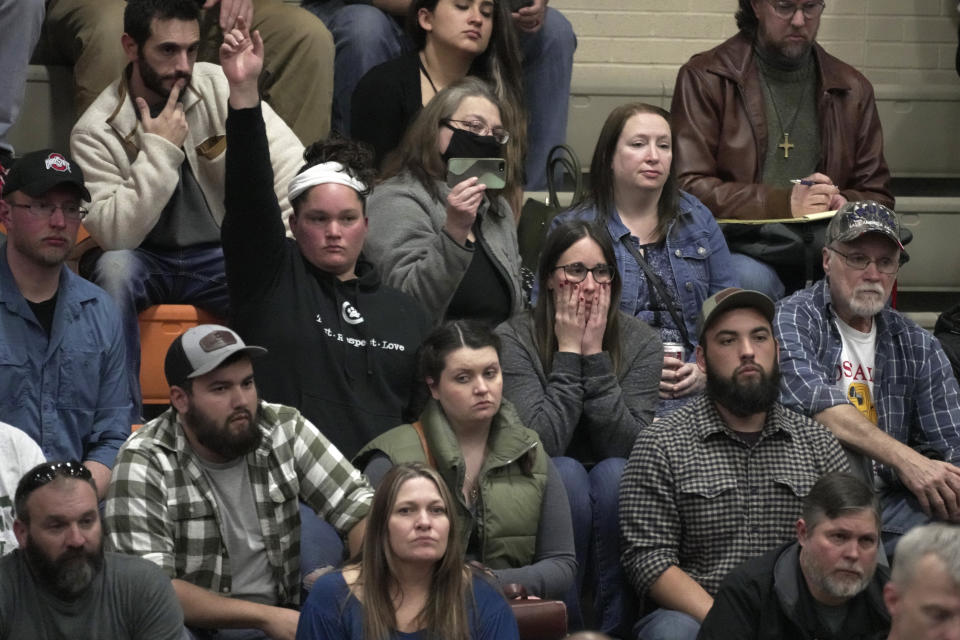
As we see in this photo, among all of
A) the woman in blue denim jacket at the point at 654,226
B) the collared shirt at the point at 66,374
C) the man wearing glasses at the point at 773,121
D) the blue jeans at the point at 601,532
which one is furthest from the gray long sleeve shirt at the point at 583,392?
the man wearing glasses at the point at 773,121

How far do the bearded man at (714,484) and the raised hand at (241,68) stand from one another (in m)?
1.38

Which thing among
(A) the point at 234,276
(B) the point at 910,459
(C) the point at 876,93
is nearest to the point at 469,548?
(A) the point at 234,276

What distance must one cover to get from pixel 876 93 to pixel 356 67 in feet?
7.40

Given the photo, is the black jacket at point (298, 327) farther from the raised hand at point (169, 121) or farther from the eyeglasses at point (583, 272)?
the raised hand at point (169, 121)

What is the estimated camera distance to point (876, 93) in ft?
23.7

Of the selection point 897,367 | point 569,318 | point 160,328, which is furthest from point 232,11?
point 897,367

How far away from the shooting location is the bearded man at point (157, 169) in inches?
206

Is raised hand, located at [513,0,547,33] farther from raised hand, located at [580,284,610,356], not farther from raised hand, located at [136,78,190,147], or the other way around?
raised hand, located at [580,284,610,356]

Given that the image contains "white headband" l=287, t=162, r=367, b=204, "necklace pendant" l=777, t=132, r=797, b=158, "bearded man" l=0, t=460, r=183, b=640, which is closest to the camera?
"bearded man" l=0, t=460, r=183, b=640

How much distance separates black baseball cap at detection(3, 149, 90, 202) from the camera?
470 cm

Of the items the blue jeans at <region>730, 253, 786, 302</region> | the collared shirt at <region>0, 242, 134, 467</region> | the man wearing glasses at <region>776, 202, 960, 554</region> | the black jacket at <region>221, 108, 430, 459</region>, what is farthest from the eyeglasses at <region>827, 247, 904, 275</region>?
the collared shirt at <region>0, 242, 134, 467</region>

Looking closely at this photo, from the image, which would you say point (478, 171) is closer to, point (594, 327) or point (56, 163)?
point (594, 327)

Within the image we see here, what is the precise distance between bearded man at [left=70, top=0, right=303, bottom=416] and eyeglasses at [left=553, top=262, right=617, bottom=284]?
971mm

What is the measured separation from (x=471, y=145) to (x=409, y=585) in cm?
173
